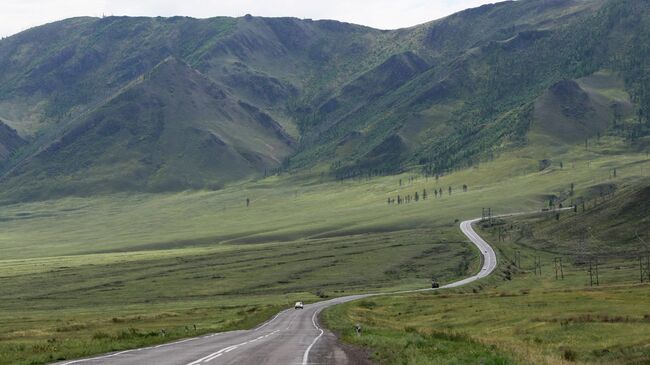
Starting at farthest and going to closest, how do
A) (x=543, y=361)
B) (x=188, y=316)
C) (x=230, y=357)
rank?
(x=188, y=316)
(x=230, y=357)
(x=543, y=361)

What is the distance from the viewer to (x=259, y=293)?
647ft

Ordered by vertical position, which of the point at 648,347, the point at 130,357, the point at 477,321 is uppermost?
the point at 130,357

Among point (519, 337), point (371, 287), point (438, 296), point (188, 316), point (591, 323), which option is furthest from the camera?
point (371, 287)

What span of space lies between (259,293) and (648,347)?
158030mm

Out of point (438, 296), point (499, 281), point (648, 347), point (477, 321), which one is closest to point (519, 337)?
point (648, 347)

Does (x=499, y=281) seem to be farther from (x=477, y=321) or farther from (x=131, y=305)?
(x=477, y=321)

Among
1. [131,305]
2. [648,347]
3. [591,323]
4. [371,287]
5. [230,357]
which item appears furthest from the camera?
[371,287]

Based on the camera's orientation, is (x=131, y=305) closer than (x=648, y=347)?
No

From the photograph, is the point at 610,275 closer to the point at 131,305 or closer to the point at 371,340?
the point at 131,305

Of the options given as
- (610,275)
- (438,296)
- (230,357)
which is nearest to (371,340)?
(230,357)

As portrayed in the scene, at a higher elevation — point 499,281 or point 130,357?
point 130,357

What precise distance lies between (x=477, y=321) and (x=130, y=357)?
50.2 meters

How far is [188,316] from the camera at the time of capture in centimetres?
11725

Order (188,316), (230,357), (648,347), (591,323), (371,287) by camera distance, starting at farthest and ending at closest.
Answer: (371,287), (188,316), (591,323), (648,347), (230,357)
